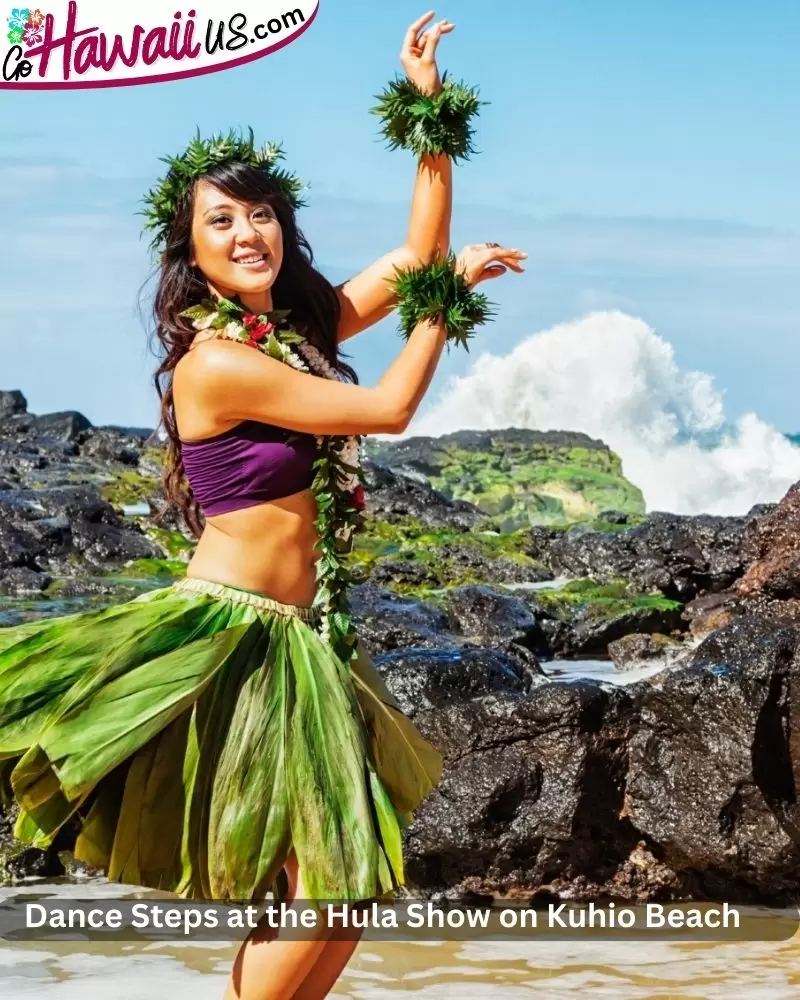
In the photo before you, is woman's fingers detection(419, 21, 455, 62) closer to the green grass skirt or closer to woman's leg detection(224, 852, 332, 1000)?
the green grass skirt

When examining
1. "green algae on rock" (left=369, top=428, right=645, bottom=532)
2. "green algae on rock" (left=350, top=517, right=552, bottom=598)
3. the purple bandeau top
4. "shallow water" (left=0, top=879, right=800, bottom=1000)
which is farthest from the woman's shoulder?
"green algae on rock" (left=369, top=428, right=645, bottom=532)

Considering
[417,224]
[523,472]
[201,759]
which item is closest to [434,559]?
[417,224]

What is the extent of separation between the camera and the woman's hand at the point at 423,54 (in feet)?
13.0

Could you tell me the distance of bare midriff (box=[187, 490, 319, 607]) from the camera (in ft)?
12.2

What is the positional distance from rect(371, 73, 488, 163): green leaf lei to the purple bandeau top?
2.76ft

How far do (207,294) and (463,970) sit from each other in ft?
8.58

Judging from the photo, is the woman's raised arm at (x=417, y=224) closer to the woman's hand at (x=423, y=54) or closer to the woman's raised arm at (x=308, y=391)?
the woman's hand at (x=423, y=54)

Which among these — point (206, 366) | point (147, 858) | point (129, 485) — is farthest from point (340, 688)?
point (129, 485)

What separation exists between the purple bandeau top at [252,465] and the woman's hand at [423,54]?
97 cm

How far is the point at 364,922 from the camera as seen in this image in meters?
3.63

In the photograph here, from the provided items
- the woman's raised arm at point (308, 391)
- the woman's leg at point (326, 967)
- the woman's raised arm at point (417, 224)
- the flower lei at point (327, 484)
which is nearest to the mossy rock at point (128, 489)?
the woman's raised arm at point (417, 224)

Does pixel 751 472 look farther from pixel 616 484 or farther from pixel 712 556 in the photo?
pixel 712 556

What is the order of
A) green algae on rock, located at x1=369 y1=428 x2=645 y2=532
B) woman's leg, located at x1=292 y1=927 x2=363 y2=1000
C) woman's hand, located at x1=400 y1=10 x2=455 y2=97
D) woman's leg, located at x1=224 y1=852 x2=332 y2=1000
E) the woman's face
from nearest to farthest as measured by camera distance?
woman's leg, located at x1=224 y1=852 x2=332 y2=1000, woman's leg, located at x1=292 y1=927 x2=363 y2=1000, the woman's face, woman's hand, located at x1=400 y1=10 x2=455 y2=97, green algae on rock, located at x1=369 y1=428 x2=645 y2=532

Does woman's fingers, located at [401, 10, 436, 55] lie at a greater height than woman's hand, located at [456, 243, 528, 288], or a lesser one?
greater
